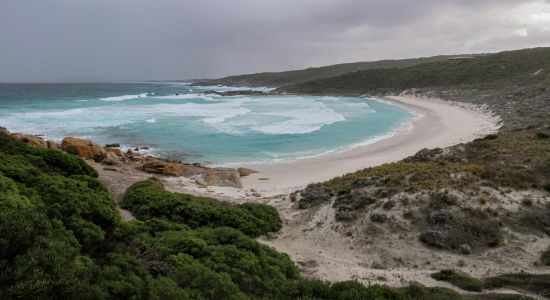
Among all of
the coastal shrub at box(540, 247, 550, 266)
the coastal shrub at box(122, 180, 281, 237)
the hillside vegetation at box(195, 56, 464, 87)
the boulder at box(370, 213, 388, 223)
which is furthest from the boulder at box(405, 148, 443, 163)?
the hillside vegetation at box(195, 56, 464, 87)

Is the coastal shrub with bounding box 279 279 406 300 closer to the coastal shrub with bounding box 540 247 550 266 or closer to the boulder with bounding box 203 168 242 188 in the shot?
the coastal shrub with bounding box 540 247 550 266

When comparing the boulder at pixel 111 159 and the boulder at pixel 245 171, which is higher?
the boulder at pixel 111 159

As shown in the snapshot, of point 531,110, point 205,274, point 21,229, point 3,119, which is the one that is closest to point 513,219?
point 205,274

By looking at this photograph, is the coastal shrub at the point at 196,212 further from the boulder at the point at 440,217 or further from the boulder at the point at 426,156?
the boulder at the point at 426,156

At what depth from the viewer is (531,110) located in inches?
1286

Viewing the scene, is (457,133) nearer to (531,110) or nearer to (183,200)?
(531,110)

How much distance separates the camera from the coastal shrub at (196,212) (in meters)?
11.8

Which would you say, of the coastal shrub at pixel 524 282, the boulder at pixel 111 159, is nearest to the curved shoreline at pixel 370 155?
the boulder at pixel 111 159

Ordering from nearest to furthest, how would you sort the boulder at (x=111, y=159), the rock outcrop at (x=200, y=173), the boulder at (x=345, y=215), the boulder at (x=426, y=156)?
the boulder at (x=345, y=215) → the boulder at (x=426, y=156) → the rock outcrop at (x=200, y=173) → the boulder at (x=111, y=159)

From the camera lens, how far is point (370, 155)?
957 inches

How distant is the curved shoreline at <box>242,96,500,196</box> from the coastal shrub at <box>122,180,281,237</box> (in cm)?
461

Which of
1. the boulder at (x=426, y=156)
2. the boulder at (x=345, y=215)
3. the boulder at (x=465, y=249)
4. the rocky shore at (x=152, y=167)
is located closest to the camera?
the boulder at (x=465, y=249)

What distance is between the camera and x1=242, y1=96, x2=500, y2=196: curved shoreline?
63.2ft

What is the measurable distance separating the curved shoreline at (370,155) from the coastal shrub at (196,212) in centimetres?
461
